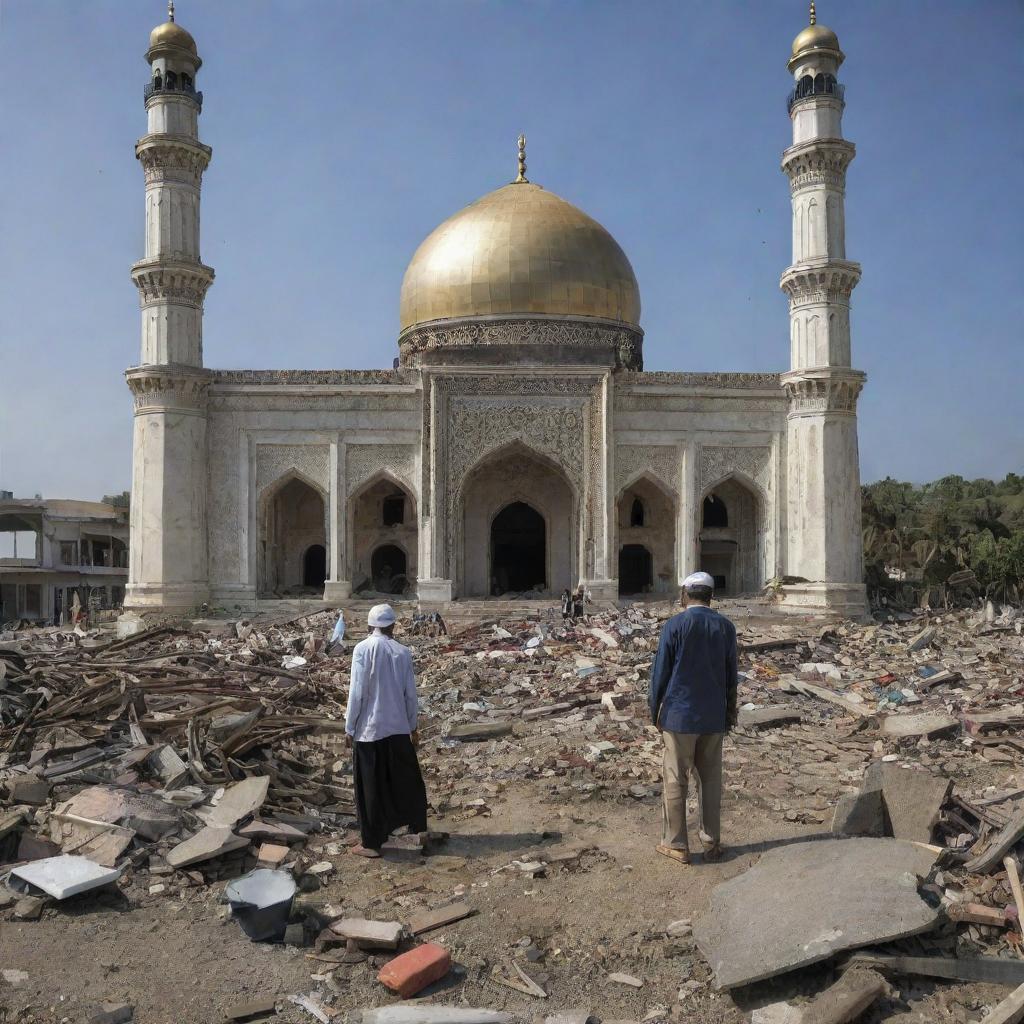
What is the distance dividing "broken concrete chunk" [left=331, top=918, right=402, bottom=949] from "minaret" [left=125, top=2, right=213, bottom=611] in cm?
1697

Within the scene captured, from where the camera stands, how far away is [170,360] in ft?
68.4

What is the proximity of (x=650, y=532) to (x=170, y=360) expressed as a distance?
11.4 m

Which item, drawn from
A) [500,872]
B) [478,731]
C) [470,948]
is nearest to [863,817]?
[500,872]

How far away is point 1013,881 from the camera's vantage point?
175 inches

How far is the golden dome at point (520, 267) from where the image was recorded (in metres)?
24.0

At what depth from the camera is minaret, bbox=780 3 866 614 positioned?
Answer: 20.5 metres

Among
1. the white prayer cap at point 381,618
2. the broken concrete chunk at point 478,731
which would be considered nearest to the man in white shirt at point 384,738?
the white prayer cap at point 381,618

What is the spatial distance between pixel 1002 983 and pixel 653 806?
3.00m

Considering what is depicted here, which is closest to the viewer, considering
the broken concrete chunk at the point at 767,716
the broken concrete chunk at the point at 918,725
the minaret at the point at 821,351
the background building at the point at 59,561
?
the broken concrete chunk at the point at 918,725

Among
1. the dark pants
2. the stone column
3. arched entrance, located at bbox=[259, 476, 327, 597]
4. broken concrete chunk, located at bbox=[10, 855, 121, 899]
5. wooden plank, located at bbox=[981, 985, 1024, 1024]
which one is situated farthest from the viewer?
arched entrance, located at bbox=[259, 476, 327, 597]

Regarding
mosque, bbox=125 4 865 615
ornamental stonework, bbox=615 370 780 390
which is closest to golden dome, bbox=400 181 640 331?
mosque, bbox=125 4 865 615

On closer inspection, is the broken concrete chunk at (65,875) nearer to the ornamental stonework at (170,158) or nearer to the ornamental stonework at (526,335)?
the ornamental stonework at (170,158)

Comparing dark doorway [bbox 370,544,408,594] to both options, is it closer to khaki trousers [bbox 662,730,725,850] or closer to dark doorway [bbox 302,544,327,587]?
dark doorway [bbox 302,544,327,587]

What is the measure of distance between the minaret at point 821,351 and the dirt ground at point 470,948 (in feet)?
50.2
